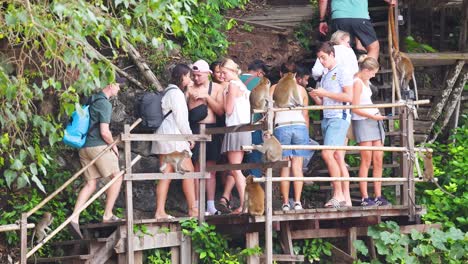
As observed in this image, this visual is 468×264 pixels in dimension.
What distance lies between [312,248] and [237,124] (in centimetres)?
188

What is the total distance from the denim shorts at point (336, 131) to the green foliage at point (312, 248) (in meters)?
1.32

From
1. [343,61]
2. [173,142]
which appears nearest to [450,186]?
[343,61]

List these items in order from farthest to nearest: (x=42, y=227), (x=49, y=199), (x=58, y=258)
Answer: (x=58, y=258)
(x=42, y=227)
(x=49, y=199)

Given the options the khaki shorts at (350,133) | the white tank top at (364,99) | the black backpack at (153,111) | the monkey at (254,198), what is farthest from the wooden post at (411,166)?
the black backpack at (153,111)

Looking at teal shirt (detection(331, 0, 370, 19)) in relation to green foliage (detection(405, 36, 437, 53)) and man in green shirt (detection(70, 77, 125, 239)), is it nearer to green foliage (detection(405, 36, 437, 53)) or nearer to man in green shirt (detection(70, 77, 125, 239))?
green foliage (detection(405, 36, 437, 53))

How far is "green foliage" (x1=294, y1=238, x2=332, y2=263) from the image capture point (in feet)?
52.4

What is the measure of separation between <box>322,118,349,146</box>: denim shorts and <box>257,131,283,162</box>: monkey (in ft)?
3.35

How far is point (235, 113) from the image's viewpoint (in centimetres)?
1523

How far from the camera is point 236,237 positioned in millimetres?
15711

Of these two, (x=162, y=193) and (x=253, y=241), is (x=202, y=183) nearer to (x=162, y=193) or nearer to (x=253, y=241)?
(x=162, y=193)

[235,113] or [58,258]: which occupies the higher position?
[235,113]

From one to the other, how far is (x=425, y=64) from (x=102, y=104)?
5852mm

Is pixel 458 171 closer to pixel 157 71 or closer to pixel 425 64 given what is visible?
pixel 425 64

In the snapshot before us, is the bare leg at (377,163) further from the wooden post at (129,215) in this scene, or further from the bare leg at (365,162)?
the wooden post at (129,215)
